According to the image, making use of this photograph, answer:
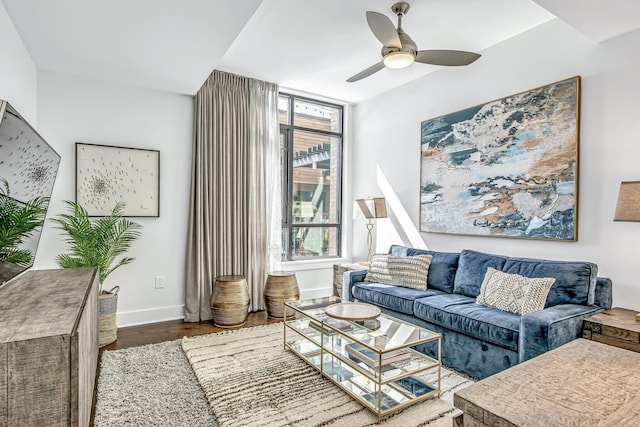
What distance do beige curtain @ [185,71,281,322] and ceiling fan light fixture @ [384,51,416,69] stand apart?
1.99 meters

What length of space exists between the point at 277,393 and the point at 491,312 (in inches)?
62.1

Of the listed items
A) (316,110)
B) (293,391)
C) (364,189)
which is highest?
(316,110)

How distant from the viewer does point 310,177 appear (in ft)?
16.0

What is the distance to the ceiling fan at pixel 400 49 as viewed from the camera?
230 centimetres

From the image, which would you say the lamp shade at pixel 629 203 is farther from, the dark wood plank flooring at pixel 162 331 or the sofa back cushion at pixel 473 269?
the dark wood plank flooring at pixel 162 331

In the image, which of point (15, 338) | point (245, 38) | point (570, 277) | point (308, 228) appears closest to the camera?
point (15, 338)

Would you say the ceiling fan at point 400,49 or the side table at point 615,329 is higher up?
the ceiling fan at point 400,49

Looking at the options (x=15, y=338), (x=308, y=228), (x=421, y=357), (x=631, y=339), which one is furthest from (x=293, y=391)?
(x=308, y=228)

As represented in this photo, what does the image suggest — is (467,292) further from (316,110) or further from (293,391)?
(316,110)

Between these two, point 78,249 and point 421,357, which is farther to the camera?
point 78,249

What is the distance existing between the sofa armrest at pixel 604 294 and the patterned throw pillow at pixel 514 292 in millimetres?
286

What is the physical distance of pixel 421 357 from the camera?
2238mm

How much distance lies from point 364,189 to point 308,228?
966 millimetres

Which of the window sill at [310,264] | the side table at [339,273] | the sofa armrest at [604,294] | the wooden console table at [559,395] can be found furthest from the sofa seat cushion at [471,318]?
the window sill at [310,264]
